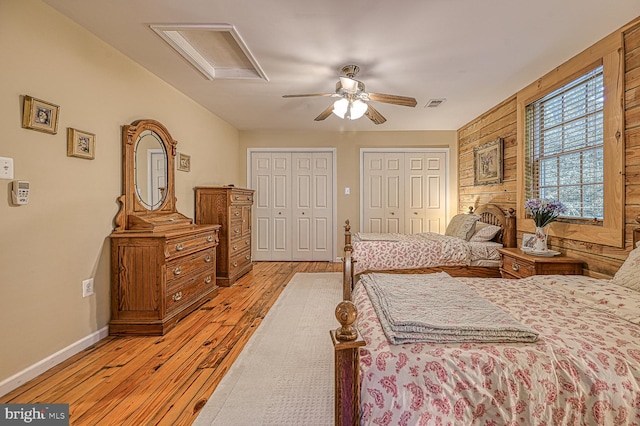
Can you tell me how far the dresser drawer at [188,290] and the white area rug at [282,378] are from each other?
2.71 ft

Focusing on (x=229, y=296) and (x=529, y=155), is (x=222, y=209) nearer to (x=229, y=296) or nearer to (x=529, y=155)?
(x=229, y=296)

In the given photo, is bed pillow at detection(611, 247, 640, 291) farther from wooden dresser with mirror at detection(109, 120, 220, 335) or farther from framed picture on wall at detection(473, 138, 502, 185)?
wooden dresser with mirror at detection(109, 120, 220, 335)

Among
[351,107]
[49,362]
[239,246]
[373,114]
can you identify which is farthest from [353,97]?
[49,362]

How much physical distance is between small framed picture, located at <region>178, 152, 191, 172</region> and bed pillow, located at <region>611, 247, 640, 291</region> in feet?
13.9

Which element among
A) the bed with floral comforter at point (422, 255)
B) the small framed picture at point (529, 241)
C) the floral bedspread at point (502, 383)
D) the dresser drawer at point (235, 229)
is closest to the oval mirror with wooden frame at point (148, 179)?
the dresser drawer at point (235, 229)

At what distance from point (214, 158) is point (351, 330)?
4341 millimetres

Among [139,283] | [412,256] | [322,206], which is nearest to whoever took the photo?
[139,283]

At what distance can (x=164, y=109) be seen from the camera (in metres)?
3.48

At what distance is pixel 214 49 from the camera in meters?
2.88

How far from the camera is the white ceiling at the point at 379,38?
209 centimetres

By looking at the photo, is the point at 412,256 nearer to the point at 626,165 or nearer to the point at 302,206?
the point at 626,165

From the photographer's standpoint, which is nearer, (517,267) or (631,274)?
(631,274)

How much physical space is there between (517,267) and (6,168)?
4.03m

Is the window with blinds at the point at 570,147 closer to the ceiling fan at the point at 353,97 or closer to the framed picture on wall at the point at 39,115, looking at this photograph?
the ceiling fan at the point at 353,97
